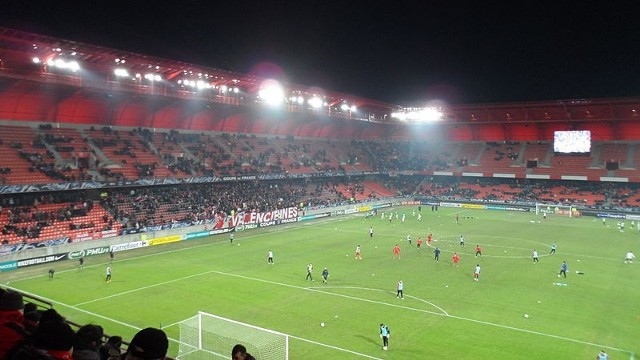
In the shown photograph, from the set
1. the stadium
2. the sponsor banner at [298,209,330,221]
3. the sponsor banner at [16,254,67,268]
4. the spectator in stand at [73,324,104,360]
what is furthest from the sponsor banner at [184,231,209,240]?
the spectator in stand at [73,324,104,360]

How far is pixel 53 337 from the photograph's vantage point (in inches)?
171

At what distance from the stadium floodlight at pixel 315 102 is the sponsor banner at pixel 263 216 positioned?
18532 millimetres

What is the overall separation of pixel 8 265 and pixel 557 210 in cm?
6788

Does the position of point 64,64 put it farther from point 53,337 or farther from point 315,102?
point 53,337

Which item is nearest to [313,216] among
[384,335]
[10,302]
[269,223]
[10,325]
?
[269,223]

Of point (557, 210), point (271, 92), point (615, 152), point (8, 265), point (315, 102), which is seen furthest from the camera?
point (615, 152)

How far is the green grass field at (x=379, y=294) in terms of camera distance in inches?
825

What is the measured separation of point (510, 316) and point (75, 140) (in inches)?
1761

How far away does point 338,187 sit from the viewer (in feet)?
260

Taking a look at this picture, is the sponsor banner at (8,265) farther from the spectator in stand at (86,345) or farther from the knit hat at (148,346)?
the knit hat at (148,346)

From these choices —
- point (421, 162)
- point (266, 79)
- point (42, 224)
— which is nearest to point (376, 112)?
point (421, 162)

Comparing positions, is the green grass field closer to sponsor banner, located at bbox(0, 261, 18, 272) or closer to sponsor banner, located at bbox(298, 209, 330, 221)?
sponsor banner, located at bbox(0, 261, 18, 272)

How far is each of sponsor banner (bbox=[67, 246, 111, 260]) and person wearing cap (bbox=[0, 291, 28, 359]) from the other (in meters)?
36.4

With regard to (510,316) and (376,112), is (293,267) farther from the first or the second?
(376,112)
